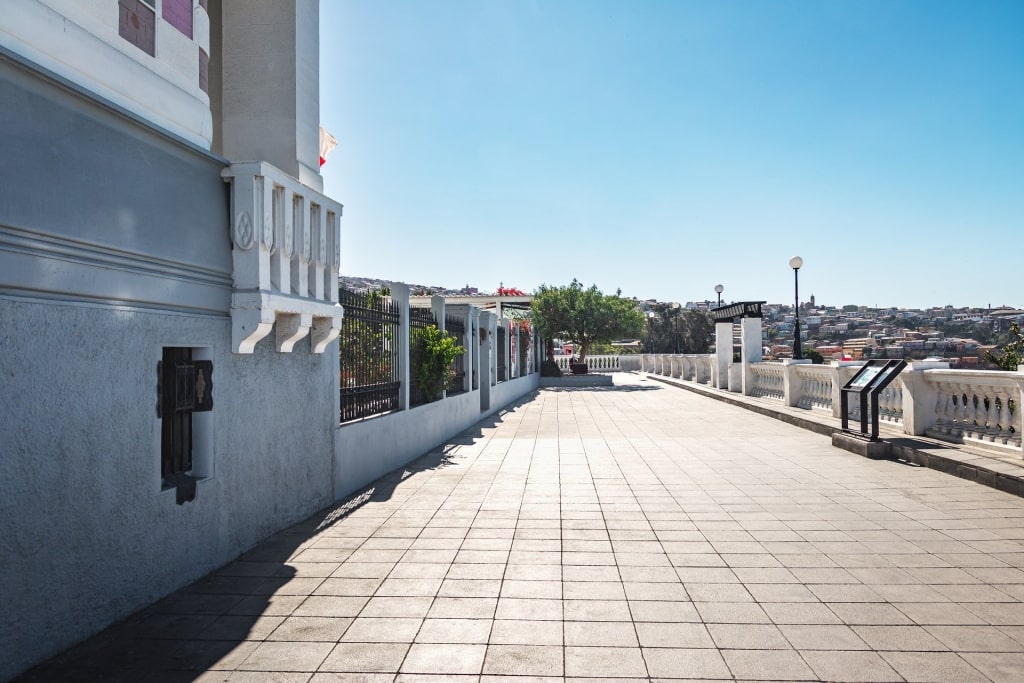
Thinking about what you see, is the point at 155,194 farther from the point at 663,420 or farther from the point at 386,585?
the point at 663,420

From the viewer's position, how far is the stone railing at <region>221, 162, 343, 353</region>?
5.22 m

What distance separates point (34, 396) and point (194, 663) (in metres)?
1.67

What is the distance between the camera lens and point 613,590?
4.45 meters

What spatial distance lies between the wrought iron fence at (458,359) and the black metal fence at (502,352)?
17.8ft

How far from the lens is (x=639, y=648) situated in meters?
3.58

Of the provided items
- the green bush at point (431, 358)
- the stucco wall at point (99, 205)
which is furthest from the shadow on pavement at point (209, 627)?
the green bush at point (431, 358)

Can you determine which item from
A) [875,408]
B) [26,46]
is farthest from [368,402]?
[875,408]

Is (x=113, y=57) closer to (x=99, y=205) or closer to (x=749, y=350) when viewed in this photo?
(x=99, y=205)

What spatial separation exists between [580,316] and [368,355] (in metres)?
26.0

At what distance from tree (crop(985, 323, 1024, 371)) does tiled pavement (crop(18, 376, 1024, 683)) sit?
15.5 metres

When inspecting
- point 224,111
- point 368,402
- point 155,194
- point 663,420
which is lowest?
point 663,420

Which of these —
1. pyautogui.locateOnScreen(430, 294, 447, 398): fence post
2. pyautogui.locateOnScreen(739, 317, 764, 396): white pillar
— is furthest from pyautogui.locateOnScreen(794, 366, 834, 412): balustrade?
pyautogui.locateOnScreen(430, 294, 447, 398): fence post

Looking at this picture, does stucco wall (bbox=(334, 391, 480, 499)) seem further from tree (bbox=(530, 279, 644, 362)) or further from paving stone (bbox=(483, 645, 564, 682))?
tree (bbox=(530, 279, 644, 362))

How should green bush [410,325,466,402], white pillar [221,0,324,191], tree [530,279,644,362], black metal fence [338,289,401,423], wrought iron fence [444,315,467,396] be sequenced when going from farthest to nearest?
1. tree [530,279,644,362]
2. wrought iron fence [444,315,467,396]
3. green bush [410,325,466,402]
4. black metal fence [338,289,401,423]
5. white pillar [221,0,324,191]
